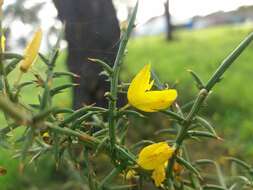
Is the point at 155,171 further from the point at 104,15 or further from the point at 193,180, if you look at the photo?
the point at 104,15

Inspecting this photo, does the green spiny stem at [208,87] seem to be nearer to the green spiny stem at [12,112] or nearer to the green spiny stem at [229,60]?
the green spiny stem at [229,60]

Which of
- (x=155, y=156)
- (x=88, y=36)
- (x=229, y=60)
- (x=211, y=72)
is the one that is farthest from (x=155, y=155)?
(x=211, y=72)

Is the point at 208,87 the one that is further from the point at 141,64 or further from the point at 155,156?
the point at 141,64

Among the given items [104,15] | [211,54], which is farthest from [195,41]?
[104,15]

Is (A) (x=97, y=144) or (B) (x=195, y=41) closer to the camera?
(A) (x=97, y=144)

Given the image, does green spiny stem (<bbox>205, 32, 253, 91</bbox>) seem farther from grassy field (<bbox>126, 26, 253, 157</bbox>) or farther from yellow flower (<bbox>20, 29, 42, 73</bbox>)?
grassy field (<bbox>126, 26, 253, 157</bbox>)

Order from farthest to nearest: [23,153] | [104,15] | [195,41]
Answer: [195,41] < [104,15] < [23,153]

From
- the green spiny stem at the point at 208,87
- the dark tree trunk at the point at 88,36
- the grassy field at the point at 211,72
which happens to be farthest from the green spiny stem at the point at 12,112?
the grassy field at the point at 211,72
